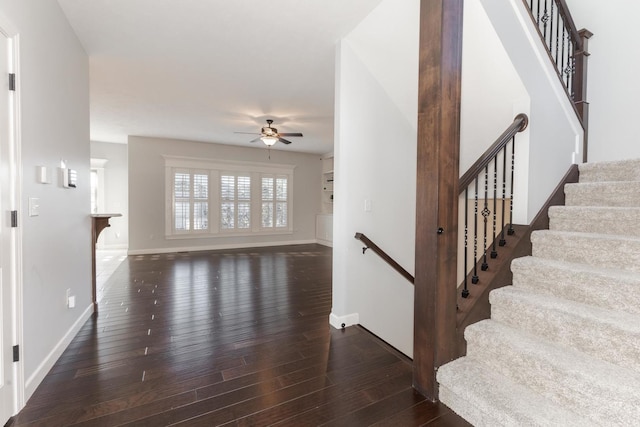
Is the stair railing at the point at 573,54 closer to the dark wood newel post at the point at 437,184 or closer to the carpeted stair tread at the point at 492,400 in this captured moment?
the dark wood newel post at the point at 437,184

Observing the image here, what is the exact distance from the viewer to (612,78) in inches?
124

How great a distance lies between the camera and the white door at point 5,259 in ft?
4.95

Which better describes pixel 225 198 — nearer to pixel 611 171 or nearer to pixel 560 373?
pixel 611 171

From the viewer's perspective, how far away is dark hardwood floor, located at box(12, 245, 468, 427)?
1.58m

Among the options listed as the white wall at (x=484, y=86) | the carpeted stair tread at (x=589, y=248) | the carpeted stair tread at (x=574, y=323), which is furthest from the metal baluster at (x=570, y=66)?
the carpeted stair tread at (x=574, y=323)

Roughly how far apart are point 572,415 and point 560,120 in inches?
94.7

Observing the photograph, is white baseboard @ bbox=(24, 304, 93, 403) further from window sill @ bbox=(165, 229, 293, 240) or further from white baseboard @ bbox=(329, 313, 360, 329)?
window sill @ bbox=(165, 229, 293, 240)

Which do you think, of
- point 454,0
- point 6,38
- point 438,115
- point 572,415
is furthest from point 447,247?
point 6,38

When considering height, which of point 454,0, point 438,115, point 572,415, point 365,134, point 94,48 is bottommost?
point 572,415

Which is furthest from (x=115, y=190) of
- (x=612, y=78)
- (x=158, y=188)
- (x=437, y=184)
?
(x=612, y=78)

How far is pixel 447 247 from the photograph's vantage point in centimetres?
171

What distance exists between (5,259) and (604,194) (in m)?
3.97

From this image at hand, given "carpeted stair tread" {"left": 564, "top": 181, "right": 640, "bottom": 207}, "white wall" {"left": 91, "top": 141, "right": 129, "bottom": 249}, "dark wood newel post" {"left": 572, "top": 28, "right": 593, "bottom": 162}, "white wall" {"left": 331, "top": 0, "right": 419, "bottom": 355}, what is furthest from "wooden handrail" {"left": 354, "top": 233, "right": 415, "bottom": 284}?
"white wall" {"left": 91, "top": 141, "right": 129, "bottom": 249}

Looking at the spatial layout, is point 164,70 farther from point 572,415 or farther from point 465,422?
point 572,415
